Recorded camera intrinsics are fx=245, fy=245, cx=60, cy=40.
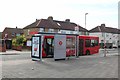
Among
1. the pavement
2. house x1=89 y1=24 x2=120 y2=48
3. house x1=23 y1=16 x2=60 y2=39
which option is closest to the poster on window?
the pavement

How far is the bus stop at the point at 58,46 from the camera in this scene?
19.5m

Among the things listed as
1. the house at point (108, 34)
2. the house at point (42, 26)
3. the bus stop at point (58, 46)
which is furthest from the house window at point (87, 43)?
the house at point (108, 34)

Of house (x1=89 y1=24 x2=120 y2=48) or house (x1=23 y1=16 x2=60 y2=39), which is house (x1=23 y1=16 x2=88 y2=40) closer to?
house (x1=23 y1=16 x2=60 y2=39)

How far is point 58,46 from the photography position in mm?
20719

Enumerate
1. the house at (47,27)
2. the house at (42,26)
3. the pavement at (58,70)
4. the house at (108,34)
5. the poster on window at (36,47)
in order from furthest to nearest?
the house at (108,34) → the house at (47,27) → the house at (42,26) → the poster on window at (36,47) → the pavement at (58,70)

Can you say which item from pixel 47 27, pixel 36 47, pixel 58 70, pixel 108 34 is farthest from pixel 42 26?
pixel 58 70

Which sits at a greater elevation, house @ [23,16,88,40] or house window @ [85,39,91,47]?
house @ [23,16,88,40]

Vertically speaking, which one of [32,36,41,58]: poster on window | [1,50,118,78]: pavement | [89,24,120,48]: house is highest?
[89,24,120,48]: house

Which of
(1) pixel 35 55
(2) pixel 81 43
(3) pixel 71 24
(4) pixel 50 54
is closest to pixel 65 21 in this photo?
(3) pixel 71 24

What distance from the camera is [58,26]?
65.8 m

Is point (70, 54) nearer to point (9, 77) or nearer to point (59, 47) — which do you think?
point (59, 47)

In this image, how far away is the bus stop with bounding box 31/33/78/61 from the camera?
19.5m

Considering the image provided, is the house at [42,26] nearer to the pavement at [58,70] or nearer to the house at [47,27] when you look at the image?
the house at [47,27]

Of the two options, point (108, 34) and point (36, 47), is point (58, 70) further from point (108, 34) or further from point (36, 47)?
point (108, 34)
